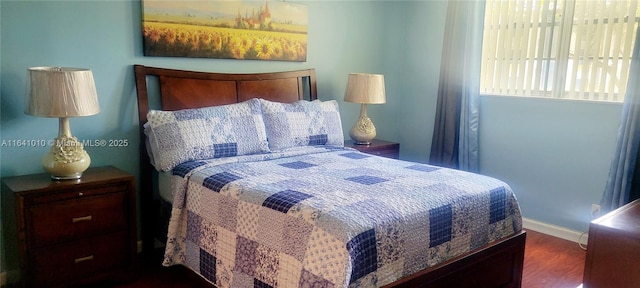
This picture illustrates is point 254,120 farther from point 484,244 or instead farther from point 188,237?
point 484,244

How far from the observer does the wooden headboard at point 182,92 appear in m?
2.85

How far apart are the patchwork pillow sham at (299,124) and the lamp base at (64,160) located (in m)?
1.14

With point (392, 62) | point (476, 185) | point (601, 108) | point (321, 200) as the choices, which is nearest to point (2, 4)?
point (321, 200)

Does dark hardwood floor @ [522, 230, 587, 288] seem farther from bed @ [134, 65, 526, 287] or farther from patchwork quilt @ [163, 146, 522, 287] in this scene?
patchwork quilt @ [163, 146, 522, 287]

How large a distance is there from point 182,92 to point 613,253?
2551 millimetres

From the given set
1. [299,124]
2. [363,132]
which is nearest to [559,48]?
[363,132]

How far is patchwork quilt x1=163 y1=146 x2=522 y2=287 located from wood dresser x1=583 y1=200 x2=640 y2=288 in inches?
15.2

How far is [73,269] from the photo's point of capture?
2.32 meters

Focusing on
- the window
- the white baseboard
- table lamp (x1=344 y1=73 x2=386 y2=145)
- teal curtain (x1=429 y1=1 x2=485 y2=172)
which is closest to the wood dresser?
the white baseboard

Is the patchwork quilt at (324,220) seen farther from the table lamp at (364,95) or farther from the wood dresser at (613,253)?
the table lamp at (364,95)

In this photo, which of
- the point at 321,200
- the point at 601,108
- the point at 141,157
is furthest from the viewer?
the point at 601,108

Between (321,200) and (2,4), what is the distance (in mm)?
1917

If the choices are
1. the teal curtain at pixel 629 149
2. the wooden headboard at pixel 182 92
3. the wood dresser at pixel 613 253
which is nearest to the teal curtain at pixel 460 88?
the teal curtain at pixel 629 149

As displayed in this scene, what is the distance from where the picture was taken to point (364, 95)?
3.67m
